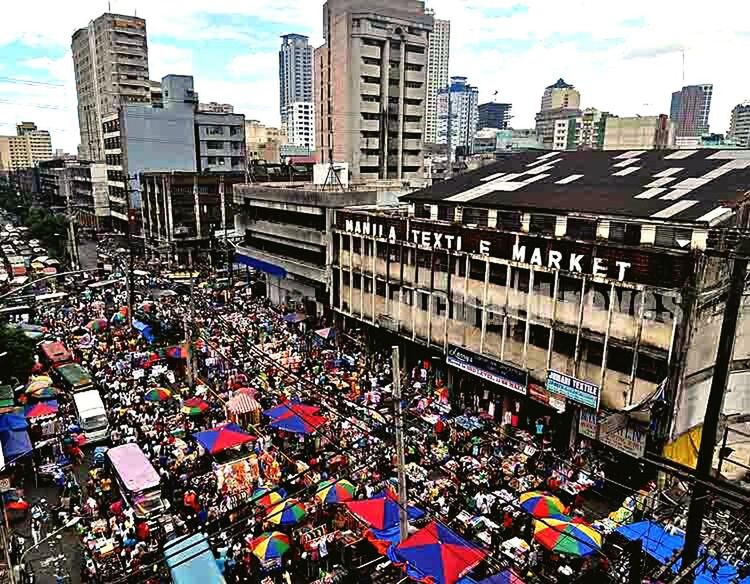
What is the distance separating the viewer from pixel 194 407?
2441 cm

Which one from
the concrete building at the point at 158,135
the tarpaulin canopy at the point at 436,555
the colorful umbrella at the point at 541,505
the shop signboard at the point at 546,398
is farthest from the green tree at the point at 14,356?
the concrete building at the point at 158,135

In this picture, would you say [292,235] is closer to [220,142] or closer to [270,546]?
[270,546]

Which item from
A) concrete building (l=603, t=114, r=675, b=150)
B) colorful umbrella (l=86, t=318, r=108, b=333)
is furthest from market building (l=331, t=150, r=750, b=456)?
concrete building (l=603, t=114, r=675, b=150)

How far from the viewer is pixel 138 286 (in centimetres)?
5128

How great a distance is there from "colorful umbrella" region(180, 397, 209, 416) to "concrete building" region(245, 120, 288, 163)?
326ft

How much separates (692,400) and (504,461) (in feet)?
22.4

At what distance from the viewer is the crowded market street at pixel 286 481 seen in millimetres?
15203

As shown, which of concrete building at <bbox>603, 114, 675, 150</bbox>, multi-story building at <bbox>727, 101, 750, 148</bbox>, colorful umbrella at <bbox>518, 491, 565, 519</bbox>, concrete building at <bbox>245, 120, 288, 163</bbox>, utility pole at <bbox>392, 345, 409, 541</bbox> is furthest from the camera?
multi-story building at <bbox>727, 101, 750, 148</bbox>

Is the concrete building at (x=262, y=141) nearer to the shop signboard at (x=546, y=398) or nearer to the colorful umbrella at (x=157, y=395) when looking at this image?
the colorful umbrella at (x=157, y=395)

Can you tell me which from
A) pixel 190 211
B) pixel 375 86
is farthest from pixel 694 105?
pixel 190 211

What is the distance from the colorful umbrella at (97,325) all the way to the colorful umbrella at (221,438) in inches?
766

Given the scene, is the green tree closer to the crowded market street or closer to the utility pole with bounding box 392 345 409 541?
the crowded market street

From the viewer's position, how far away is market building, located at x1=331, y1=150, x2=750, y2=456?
19.0 metres

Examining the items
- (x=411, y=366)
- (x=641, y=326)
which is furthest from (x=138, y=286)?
(x=641, y=326)
